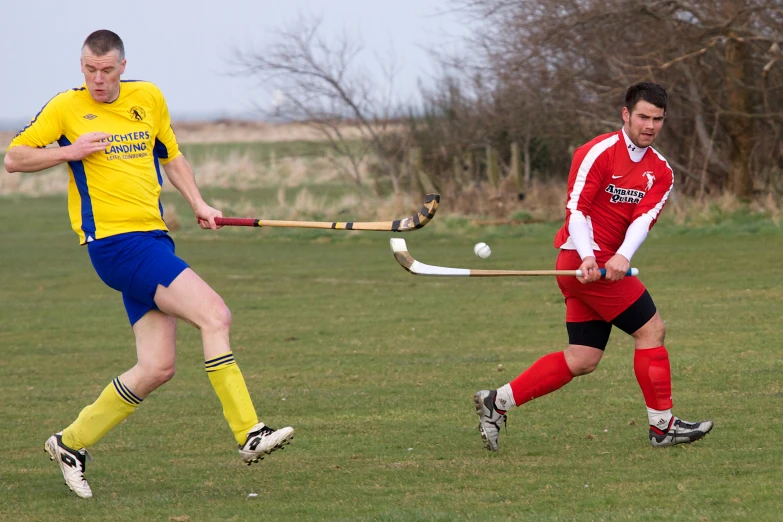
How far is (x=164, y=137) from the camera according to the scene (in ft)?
20.8

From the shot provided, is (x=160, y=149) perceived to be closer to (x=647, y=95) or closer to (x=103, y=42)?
(x=103, y=42)

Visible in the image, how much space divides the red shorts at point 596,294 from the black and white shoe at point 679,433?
27.3 inches

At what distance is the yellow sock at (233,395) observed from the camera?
226 inches

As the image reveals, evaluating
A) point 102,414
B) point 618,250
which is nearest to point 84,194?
point 102,414

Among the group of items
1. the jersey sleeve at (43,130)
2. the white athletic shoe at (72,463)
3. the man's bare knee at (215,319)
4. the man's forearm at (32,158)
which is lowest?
the white athletic shoe at (72,463)

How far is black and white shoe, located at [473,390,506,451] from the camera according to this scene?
6.76 m

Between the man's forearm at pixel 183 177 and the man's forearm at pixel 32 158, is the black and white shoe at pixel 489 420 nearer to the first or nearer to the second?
the man's forearm at pixel 183 177

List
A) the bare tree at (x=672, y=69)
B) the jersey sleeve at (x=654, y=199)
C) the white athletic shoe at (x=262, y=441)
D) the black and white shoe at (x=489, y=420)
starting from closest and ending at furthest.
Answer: the white athletic shoe at (x=262, y=441), the jersey sleeve at (x=654, y=199), the black and white shoe at (x=489, y=420), the bare tree at (x=672, y=69)

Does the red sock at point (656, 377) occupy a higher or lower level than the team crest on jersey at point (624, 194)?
lower

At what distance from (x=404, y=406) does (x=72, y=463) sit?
2968 mm

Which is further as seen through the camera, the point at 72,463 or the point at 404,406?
the point at 404,406

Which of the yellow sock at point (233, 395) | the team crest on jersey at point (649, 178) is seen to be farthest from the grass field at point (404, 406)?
the team crest on jersey at point (649, 178)

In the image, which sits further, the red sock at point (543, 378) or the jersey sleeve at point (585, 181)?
the red sock at point (543, 378)

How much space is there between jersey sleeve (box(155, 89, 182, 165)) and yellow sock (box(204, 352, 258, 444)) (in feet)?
Result: 4.18
